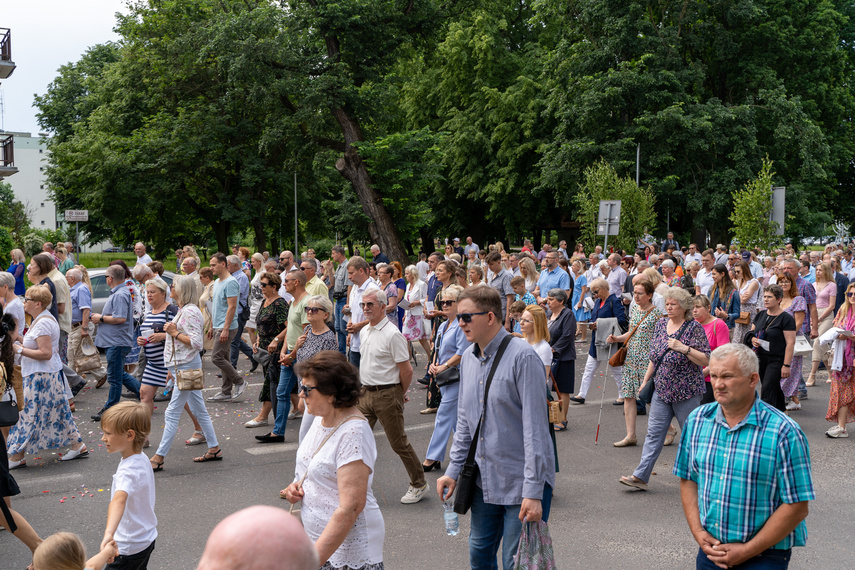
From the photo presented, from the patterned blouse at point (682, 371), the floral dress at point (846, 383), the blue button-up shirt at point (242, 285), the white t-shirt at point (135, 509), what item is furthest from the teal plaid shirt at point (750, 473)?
the blue button-up shirt at point (242, 285)

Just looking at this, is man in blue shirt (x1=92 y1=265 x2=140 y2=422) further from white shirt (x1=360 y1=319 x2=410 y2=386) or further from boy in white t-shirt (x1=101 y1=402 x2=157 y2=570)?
boy in white t-shirt (x1=101 y1=402 x2=157 y2=570)

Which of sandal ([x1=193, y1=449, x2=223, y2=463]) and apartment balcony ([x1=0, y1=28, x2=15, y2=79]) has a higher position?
apartment balcony ([x1=0, y1=28, x2=15, y2=79])

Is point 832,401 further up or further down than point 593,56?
further down

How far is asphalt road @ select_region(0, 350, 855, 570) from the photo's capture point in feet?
17.9

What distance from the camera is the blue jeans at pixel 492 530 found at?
3953mm

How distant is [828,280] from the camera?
38.7 ft

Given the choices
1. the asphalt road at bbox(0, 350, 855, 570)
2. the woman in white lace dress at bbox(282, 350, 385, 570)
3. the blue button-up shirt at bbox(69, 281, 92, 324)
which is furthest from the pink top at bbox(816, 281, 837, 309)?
the blue button-up shirt at bbox(69, 281, 92, 324)

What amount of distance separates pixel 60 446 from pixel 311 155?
22.4 meters

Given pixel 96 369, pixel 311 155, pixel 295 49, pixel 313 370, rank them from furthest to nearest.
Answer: pixel 311 155 → pixel 295 49 → pixel 96 369 → pixel 313 370

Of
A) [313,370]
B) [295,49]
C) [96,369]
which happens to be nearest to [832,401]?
[313,370]

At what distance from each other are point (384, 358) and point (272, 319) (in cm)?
278

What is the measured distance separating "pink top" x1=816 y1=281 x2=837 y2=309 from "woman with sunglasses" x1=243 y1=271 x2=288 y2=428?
8.06m

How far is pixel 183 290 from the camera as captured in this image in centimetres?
830

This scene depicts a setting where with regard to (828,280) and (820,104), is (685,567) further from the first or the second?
(820,104)
